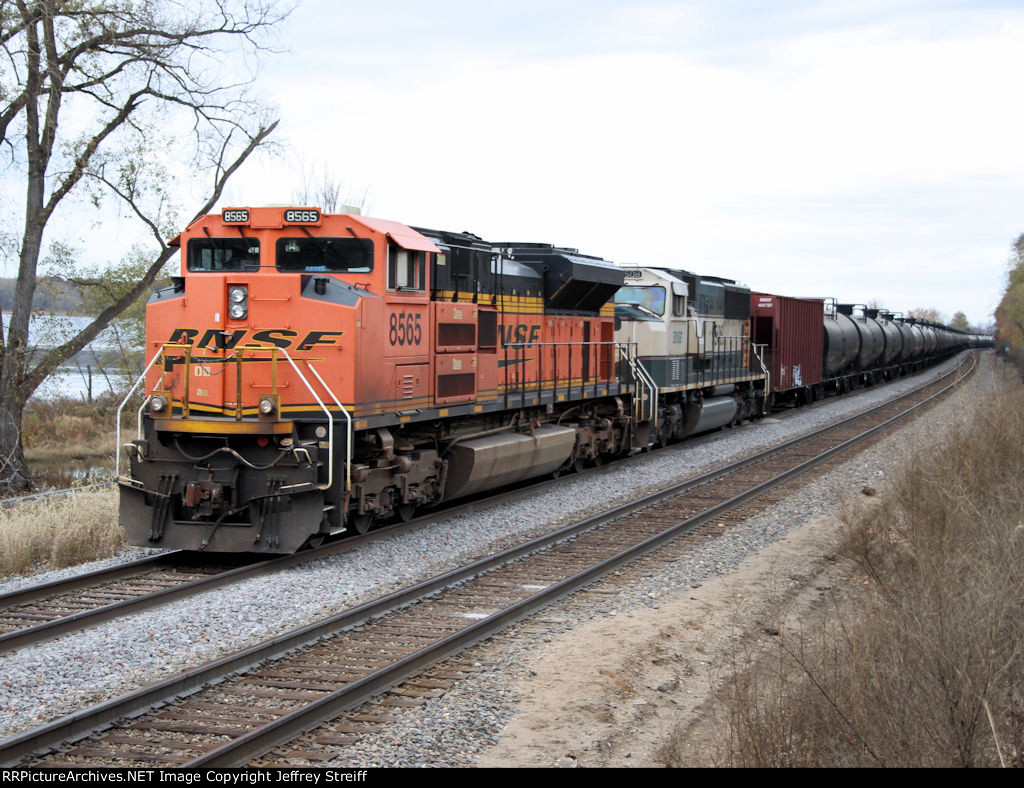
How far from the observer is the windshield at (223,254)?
1021cm

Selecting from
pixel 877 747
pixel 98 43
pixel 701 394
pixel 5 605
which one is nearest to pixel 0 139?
pixel 98 43

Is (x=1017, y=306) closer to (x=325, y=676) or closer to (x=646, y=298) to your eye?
(x=646, y=298)

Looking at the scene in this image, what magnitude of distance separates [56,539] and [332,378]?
3.71 meters

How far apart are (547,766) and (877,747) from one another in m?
1.71

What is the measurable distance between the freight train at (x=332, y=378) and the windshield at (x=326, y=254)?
1 cm

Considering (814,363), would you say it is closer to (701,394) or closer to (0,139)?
(701,394)

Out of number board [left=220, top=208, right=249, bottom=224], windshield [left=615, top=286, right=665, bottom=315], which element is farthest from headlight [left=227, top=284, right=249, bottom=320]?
windshield [left=615, top=286, right=665, bottom=315]

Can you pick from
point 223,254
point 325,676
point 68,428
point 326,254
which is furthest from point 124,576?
point 68,428

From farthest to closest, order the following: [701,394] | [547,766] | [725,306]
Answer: [725,306], [701,394], [547,766]

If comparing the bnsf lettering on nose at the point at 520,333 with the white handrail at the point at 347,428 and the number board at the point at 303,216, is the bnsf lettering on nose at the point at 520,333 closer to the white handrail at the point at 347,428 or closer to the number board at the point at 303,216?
the number board at the point at 303,216

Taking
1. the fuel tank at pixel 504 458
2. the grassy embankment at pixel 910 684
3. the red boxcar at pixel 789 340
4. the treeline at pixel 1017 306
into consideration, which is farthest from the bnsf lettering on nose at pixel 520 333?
the treeline at pixel 1017 306

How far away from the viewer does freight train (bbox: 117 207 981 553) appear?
9.51 metres

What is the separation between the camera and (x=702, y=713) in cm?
611

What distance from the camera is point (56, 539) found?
1048cm
